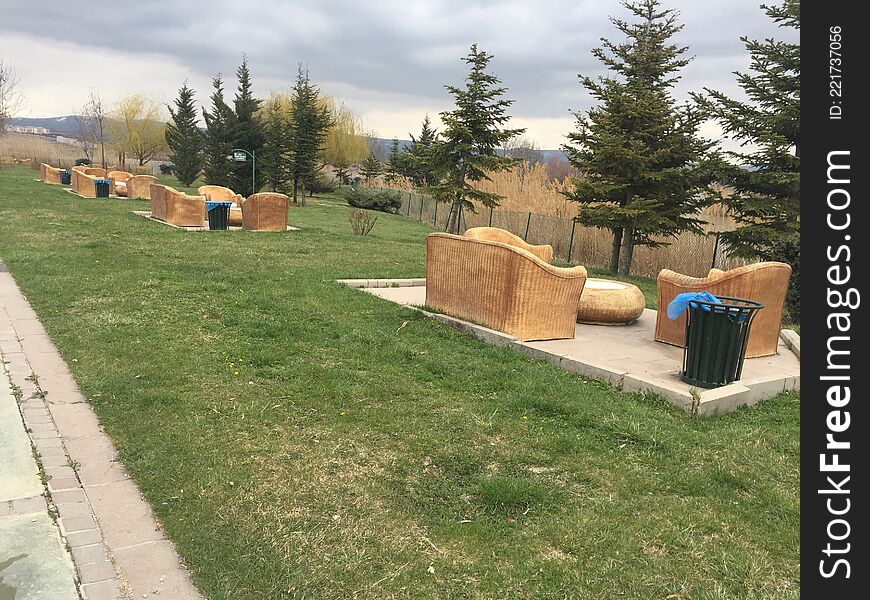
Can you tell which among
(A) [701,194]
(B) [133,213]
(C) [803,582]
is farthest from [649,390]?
(B) [133,213]

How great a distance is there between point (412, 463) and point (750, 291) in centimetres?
383

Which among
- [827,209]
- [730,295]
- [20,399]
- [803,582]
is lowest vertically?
[20,399]

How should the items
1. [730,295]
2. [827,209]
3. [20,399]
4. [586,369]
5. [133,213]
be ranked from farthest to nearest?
[133,213] → [730,295] → [586,369] → [20,399] → [827,209]

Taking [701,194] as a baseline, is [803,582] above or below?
below

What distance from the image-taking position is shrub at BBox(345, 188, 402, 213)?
33.6 meters

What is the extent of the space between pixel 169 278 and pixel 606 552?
7188mm

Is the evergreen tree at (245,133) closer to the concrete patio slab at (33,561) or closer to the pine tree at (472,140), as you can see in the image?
the pine tree at (472,140)

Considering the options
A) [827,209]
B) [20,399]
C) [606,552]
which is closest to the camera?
[827,209]

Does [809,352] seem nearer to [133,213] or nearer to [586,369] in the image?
[586,369]

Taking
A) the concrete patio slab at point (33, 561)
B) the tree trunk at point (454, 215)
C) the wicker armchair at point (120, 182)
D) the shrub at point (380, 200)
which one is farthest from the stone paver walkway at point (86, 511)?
the shrub at point (380, 200)

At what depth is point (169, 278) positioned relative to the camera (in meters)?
8.36

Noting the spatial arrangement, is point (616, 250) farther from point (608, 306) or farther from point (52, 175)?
point (52, 175)

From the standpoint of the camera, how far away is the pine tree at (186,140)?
34.1 m

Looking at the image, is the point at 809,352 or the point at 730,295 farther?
the point at 730,295
